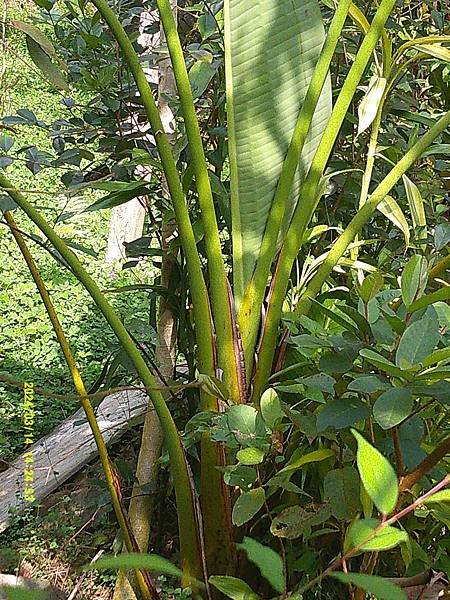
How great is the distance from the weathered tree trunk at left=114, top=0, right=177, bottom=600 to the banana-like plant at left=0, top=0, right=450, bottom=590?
0.67 feet

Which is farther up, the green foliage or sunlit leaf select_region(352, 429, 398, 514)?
sunlit leaf select_region(352, 429, 398, 514)

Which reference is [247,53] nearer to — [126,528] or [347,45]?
[347,45]

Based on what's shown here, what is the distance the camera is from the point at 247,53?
95cm

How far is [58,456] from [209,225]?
106 cm

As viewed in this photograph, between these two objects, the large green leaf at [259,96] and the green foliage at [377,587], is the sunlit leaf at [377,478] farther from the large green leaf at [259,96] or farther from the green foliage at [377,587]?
the large green leaf at [259,96]

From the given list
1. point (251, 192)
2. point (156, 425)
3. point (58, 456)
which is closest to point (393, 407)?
point (251, 192)

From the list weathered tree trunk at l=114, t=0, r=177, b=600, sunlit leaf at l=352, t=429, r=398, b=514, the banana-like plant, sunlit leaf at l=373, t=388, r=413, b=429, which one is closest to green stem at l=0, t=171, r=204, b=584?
the banana-like plant

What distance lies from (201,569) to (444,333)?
0.44m

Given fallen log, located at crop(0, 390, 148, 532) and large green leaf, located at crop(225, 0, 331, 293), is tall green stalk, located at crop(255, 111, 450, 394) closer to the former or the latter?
large green leaf, located at crop(225, 0, 331, 293)

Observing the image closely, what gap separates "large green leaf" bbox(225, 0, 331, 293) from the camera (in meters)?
0.94

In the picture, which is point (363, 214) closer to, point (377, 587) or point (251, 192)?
point (251, 192)

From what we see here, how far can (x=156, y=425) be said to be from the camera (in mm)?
1126

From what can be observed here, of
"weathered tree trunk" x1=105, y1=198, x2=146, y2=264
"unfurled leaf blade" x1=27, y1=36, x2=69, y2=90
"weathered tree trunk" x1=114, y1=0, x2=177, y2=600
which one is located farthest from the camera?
"weathered tree trunk" x1=105, y1=198, x2=146, y2=264

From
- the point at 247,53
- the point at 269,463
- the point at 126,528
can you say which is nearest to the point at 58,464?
the point at 126,528
